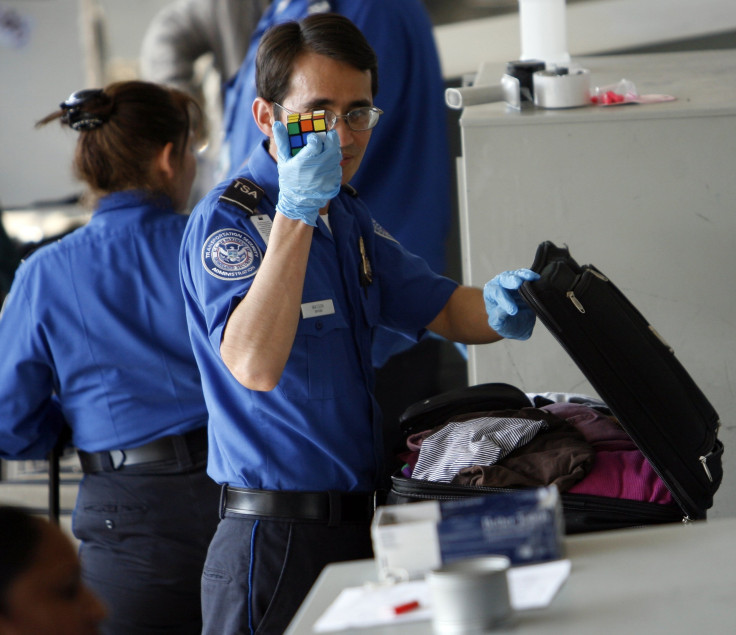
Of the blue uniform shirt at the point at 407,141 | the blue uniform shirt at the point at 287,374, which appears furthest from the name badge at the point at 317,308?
the blue uniform shirt at the point at 407,141

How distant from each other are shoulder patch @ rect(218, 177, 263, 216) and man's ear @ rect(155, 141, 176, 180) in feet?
1.97

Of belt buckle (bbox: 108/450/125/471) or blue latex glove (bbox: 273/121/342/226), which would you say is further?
belt buckle (bbox: 108/450/125/471)

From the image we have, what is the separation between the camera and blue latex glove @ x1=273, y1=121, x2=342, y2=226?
55.1 inches

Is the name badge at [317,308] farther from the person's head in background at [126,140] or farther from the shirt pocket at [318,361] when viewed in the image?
the person's head in background at [126,140]

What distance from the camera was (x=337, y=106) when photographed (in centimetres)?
153

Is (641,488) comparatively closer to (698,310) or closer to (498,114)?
(698,310)

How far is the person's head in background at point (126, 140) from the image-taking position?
2.08 m

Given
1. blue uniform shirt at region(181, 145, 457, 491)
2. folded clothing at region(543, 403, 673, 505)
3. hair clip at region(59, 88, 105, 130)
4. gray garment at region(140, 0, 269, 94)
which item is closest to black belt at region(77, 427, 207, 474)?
blue uniform shirt at region(181, 145, 457, 491)

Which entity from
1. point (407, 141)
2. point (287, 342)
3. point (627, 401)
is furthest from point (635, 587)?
point (407, 141)

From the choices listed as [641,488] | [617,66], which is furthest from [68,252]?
[617,66]

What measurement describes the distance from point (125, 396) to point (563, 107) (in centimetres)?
101

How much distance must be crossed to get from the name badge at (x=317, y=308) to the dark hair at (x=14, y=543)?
522 mm

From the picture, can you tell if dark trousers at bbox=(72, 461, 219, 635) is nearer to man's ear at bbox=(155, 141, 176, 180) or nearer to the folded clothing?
man's ear at bbox=(155, 141, 176, 180)

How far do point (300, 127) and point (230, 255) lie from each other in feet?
0.67
